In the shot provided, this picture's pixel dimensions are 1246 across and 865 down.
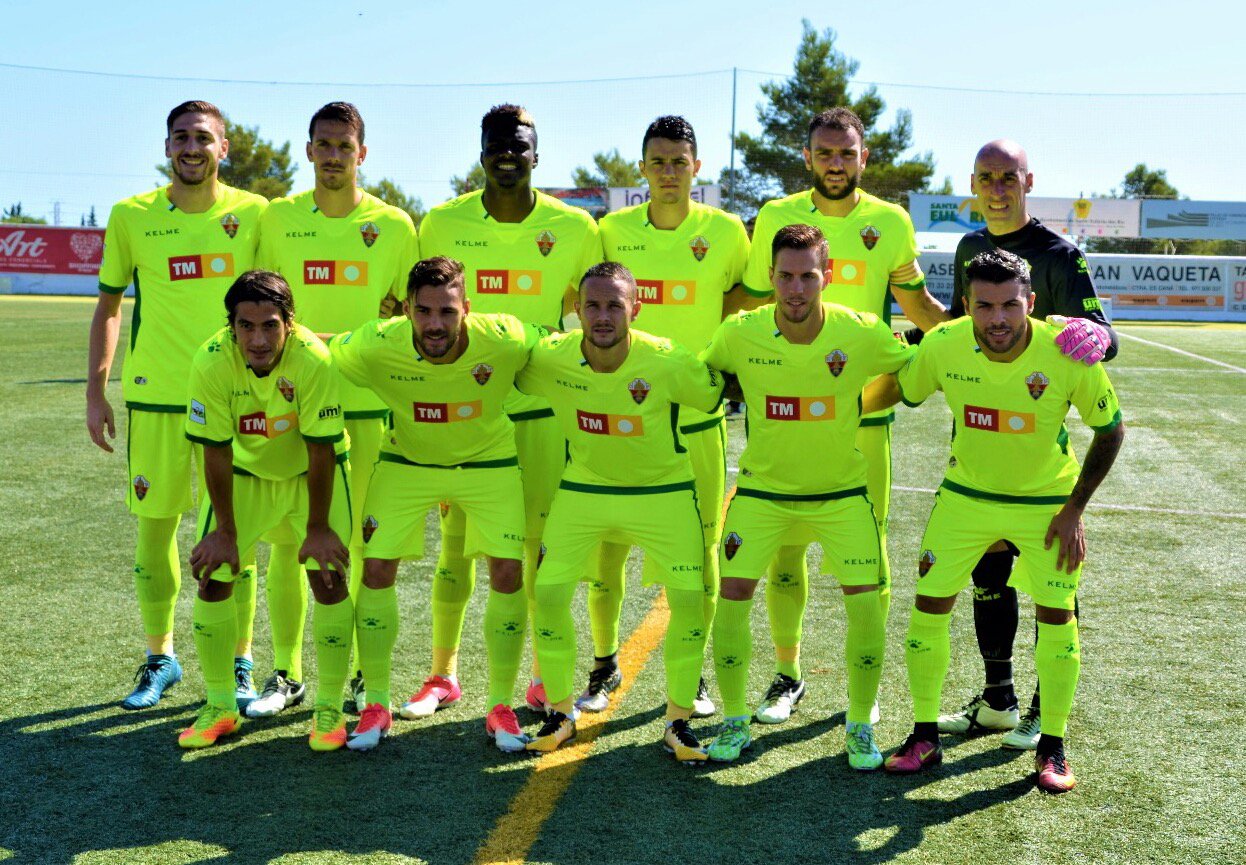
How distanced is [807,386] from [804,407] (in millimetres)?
76

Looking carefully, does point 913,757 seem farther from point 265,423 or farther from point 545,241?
point 265,423

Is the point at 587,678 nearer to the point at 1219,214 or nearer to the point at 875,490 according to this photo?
the point at 875,490

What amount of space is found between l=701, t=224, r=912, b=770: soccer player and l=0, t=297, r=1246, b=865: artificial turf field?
1.15 ft

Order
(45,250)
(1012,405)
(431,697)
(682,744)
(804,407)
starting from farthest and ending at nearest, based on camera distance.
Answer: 1. (45,250)
2. (431,697)
3. (804,407)
4. (682,744)
5. (1012,405)

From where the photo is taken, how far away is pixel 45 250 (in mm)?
40094

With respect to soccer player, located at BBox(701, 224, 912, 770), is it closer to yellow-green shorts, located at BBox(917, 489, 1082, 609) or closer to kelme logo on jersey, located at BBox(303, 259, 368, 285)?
yellow-green shorts, located at BBox(917, 489, 1082, 609)

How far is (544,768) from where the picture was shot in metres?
4.25

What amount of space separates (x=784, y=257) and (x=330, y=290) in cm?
187

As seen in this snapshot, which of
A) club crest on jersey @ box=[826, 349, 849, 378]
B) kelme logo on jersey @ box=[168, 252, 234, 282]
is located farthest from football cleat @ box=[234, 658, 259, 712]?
club crest on jersey @ box=[826, 349, 849, 378]

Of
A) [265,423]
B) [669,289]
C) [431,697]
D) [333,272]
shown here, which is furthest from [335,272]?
[431,697]

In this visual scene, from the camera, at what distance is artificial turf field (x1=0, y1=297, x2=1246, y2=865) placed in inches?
143

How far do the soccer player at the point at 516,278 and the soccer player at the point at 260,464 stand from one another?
20.0 inches

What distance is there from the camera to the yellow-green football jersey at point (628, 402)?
4.39 m

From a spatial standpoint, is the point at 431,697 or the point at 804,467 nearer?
the point at 804,467
